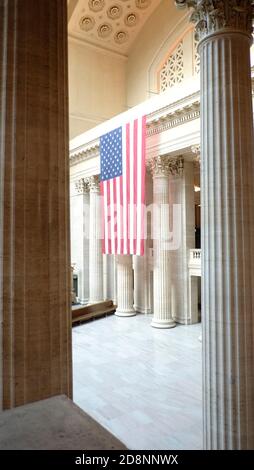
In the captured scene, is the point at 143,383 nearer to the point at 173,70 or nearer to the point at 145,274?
the point at 145,274

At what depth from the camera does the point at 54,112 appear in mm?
2414

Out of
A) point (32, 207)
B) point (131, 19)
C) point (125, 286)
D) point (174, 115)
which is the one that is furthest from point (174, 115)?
point (32, 207)

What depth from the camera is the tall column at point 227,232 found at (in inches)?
141

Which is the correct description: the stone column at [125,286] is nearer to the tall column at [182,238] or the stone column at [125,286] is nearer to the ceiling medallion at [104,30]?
the tall column at [182,238]

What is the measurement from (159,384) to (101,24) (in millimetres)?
18302

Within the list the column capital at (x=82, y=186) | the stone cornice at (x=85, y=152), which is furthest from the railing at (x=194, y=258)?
the column capital at (x=82, y=186)

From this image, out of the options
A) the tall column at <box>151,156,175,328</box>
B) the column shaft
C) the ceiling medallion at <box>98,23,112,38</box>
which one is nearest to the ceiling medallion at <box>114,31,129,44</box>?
the ceiling medallion at <box>98,23,112,38</box>

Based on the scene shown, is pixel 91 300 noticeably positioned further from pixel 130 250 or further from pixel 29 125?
pixel 29 125

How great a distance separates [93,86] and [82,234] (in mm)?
8337

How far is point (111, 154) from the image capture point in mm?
12883

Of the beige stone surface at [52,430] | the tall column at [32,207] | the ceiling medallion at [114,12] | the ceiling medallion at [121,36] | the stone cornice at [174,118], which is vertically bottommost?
the beige stone surface at [52,430]
